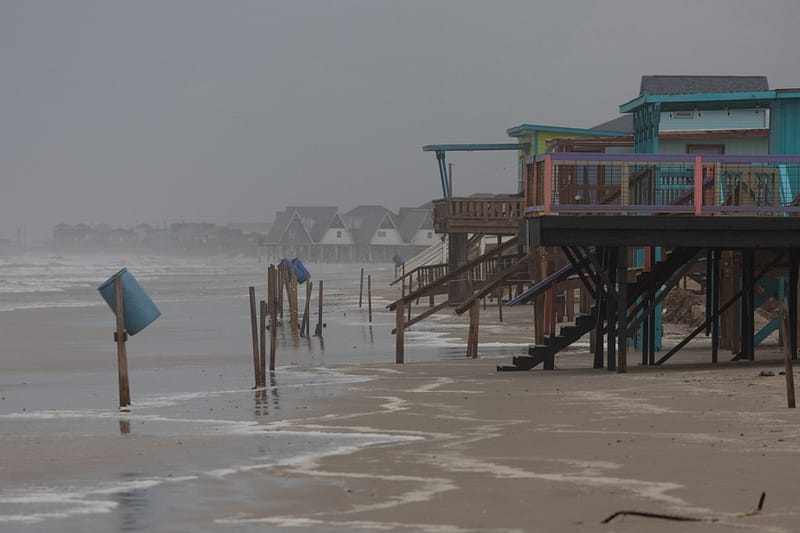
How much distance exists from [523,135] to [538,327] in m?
19.5

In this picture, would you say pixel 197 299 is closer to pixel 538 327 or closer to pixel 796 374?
pixel 538 327

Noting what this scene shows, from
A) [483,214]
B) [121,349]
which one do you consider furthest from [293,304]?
[121,349]

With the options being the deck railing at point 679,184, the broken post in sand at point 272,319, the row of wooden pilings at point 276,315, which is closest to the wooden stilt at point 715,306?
Answer: the deck railing at point 679,184

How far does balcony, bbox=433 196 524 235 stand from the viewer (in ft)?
128

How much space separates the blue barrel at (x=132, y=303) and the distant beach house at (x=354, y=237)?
161953mm

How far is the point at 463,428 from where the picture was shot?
1508 centimetres

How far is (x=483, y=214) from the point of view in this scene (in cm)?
3959

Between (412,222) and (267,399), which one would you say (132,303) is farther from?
(412,222)

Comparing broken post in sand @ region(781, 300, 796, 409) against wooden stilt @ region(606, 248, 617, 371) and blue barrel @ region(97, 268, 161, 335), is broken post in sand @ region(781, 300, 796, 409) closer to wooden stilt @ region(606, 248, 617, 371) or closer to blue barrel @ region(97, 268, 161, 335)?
wooden stilt @ region(606, 248, 617, 371)

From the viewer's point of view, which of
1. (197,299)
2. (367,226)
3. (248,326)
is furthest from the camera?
(367,226)

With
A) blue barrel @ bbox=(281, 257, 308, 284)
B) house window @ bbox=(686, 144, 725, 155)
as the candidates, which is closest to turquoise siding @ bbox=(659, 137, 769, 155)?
house window @ bbox=(686, 144, 725, 155)

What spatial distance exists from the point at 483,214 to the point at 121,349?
71.0ft

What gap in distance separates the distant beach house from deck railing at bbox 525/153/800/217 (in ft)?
525

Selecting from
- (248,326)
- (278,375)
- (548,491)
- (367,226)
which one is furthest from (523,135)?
(367,226)
